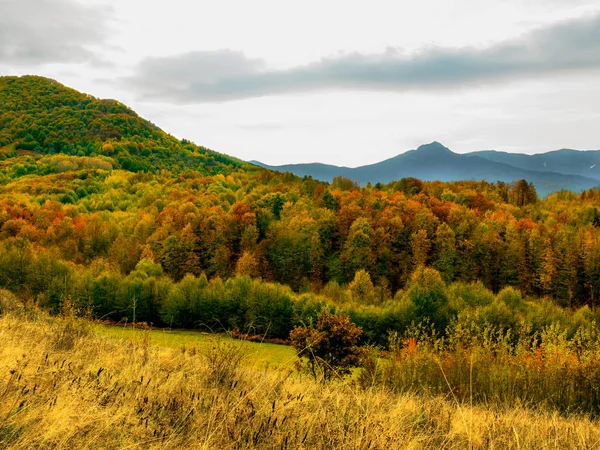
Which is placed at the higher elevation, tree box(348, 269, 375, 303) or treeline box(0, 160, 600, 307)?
treeline box(0, 160, 600, 307)

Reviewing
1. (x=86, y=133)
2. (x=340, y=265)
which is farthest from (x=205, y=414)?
(x=86, y=133)

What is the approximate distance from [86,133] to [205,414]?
6670 inches

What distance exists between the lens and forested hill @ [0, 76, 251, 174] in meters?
147

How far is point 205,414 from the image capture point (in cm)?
501

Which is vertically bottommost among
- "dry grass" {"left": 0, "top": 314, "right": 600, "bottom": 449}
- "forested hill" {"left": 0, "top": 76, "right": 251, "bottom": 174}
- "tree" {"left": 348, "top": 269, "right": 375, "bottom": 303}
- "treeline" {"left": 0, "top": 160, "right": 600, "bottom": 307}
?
"tree" {"left": 348, "top": 269, "right": 375, "bottom": 303}

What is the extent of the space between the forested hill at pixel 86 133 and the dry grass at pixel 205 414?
136453 mm

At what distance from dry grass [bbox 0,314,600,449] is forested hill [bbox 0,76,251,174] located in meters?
136

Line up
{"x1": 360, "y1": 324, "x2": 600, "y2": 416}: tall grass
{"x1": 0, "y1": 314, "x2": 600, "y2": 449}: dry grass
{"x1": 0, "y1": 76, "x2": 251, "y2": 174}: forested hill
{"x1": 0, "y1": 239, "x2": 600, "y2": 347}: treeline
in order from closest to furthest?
A: {"x1": 0, "y1": 314, "x2": 600, "y2": 449}: dry grass < {"x1": 360, "y1": 324, "x2": 600, "y2": 416}: tall grass < {"x1": 0, "y1": 239, "x2": 600, "y2": 347}: treeline < {"x1": 0, "y1": 76, "x2": 251, "y2": 174}: forested hill

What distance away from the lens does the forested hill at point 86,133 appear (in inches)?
5802

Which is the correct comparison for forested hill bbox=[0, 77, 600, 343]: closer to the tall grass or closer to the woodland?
the woodland

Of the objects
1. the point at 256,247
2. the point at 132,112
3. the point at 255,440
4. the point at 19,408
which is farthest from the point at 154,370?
the point at 132,112

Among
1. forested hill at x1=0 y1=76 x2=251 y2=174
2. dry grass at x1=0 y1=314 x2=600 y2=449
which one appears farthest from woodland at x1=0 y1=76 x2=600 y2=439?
forested hill at x1=0 y1=76 x2=251 y2=174

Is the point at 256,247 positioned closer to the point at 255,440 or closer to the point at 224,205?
the point at 224,205

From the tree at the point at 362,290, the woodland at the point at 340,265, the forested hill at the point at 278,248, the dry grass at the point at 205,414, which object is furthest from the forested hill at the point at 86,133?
the dry grass at the point at 205,414
